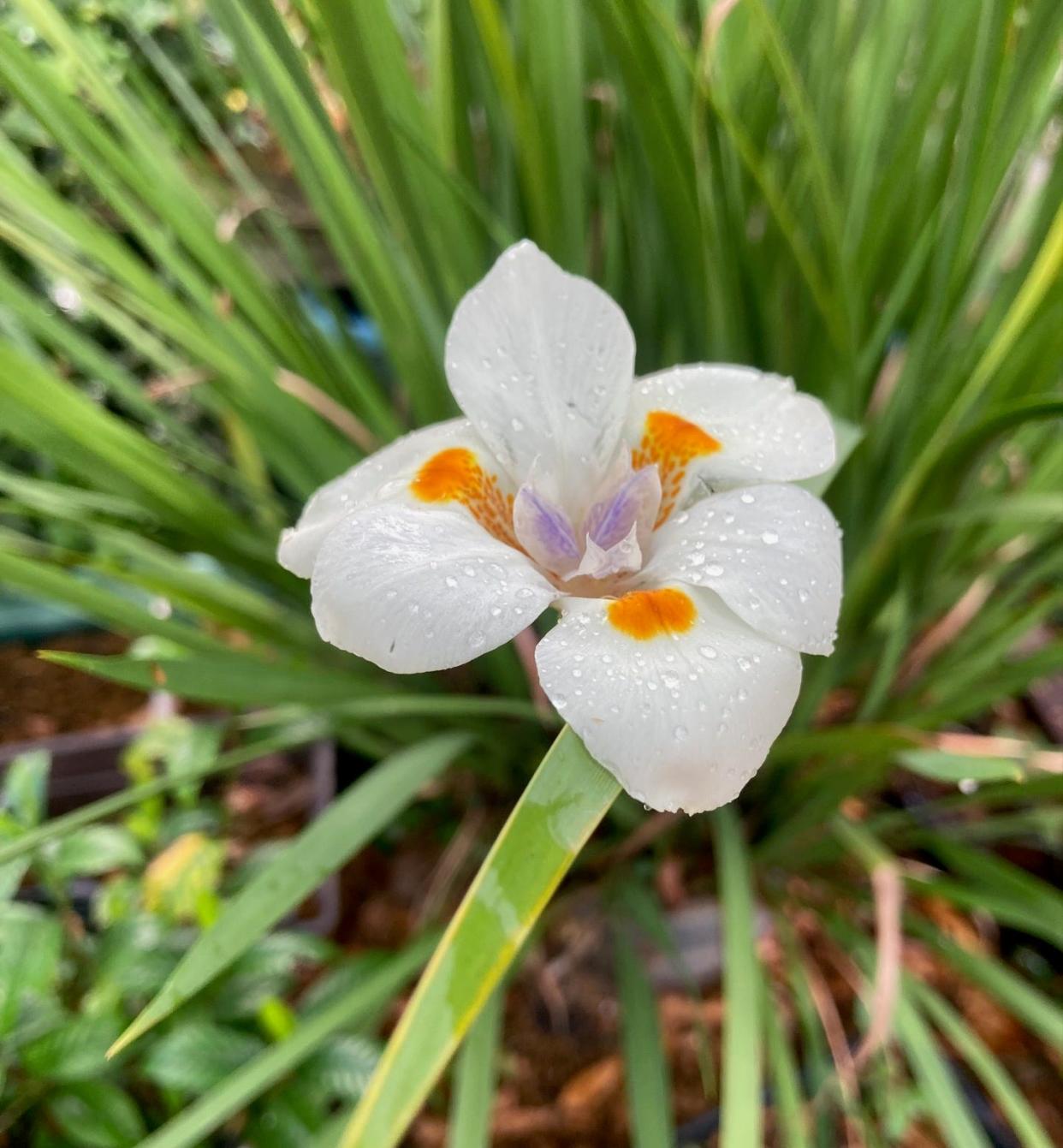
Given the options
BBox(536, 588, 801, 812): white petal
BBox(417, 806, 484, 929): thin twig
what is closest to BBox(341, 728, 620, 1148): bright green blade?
BBox(536, 588, 801, 812): white petal

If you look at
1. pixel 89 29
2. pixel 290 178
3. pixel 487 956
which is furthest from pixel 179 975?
pixel 290 178

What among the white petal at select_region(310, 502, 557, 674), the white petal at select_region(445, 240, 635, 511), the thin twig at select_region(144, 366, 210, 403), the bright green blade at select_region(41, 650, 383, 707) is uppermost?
the white petal at select_region(445, 240, 635, 511)

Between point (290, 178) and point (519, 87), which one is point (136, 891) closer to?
point (519, 87)

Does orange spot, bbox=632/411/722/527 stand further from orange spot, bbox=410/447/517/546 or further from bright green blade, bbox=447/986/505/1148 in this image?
bright green blade, bbox=447/986/505/1148

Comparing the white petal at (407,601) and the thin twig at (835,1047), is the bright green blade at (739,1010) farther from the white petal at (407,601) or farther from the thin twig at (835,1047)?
the white petal at (407,601)

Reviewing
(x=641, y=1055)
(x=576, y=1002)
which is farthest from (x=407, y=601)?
(x=576, y=1002)

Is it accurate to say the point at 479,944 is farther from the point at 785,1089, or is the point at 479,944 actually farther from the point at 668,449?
the point at 785,1089
